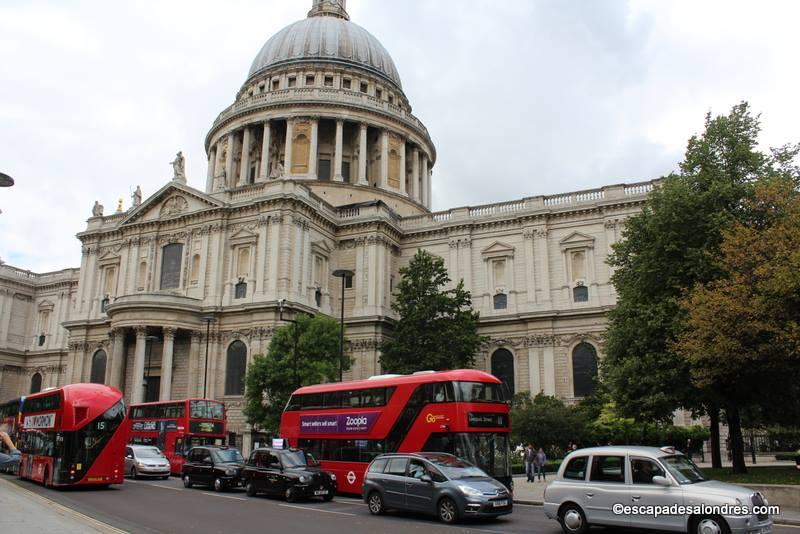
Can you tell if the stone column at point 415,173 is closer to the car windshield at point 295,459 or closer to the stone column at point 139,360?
the stone column at point 139,360

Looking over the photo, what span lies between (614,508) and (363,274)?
41512 mm

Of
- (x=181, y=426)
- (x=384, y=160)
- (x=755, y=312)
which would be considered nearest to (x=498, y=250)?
(x=384, y=160)

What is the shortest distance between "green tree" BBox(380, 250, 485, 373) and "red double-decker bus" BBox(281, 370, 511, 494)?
758 inches

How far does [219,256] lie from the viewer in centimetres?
5078

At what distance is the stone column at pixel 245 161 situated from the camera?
2660 inches

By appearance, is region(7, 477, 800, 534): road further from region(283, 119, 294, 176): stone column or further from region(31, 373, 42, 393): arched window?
region(31, 373, 42, 393): arched window

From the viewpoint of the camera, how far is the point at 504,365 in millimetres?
53094

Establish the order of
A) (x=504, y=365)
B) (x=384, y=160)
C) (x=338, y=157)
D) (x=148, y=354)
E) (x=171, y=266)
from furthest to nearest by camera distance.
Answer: (x=384, y=160)
(x=338, y=157)
(x=171, y=266)
(x=504, y=365)
(x=148, y=354)

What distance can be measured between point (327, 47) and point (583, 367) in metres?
45.3

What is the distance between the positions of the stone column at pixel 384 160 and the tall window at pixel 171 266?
2207 cm

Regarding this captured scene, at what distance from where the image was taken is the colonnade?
65.6 meters

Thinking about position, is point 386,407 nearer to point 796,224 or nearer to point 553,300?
point 796,224

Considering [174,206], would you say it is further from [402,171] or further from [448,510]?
[448,510]
